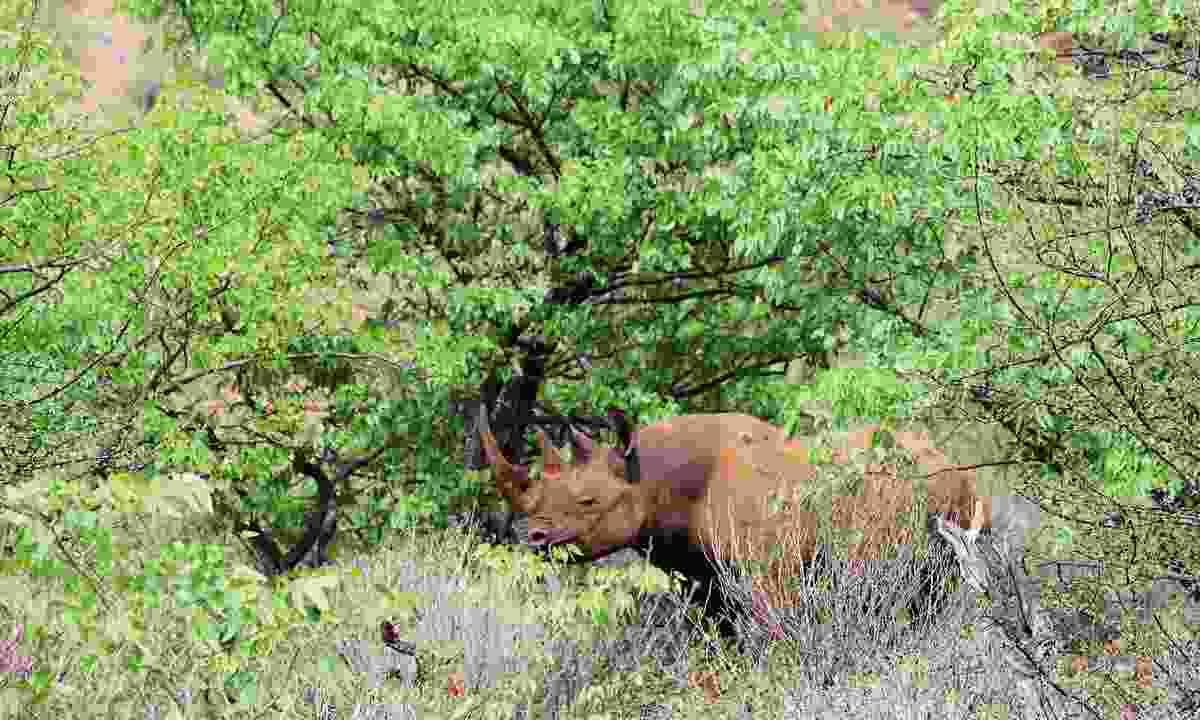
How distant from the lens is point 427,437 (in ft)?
42.4

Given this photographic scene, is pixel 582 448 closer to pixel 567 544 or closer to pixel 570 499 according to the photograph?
pixel 570 499

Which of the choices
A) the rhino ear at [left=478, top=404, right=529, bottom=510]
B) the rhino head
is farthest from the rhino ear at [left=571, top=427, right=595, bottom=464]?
the rhino ear at [left=478, top=404, right=529, bottom=510]

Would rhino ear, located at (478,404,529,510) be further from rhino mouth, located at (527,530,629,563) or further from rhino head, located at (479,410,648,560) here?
rhino mouth, located at (527,530,629,563)

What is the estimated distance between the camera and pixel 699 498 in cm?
900

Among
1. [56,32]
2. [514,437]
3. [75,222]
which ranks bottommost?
[514,437]

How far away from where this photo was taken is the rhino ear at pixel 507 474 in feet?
28.6

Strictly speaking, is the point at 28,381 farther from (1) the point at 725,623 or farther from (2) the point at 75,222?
(1) the point at 725,623

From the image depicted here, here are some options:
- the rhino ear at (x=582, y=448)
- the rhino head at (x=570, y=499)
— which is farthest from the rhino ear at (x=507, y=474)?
the rhino ear at (x=582, y=448)

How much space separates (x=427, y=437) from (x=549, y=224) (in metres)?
2.27

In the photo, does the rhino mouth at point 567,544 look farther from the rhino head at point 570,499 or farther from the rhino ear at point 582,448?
the rhino ear at point 582,448

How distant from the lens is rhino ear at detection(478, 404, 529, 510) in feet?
28.6

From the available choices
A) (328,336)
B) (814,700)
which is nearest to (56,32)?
(328,336)

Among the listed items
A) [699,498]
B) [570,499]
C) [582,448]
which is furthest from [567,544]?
[699,498]

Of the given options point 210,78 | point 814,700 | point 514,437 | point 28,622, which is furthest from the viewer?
point 514,437
